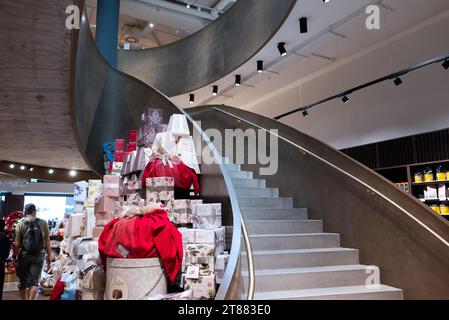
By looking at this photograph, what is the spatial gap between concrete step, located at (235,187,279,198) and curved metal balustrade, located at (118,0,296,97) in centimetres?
294

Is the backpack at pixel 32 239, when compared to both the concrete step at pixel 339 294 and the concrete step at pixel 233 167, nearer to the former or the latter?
the concrete step at pixel 233 167

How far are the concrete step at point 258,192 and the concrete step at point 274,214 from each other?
54 cm

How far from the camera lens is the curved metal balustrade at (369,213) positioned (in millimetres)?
3229

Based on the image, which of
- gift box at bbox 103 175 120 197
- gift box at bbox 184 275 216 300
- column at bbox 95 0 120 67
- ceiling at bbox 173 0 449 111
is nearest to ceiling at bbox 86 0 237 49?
column at bbox 95 0 120 67

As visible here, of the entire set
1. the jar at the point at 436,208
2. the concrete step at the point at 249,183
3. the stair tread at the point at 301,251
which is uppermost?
the concrete step at the point at 249,183

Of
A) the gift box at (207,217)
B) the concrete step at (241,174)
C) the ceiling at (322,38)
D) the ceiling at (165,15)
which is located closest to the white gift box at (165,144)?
the gift box at (207,217)

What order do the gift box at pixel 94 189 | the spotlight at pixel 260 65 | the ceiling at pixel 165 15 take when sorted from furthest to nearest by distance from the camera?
the ceiling at pixel 165 15 < the spotlight at pixel 260 65 < the gift box at pixel 94 189

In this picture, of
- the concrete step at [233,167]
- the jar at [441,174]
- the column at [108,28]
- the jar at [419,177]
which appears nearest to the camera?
the jar at [441,174]

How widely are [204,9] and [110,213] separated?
9.01 meters

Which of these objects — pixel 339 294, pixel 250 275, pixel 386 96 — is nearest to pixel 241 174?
pixel 339 294

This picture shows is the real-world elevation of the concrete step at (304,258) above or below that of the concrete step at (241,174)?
below

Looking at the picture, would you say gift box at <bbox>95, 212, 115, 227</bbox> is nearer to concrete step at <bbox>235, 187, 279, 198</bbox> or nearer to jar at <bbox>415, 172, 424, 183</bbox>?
concrete step at <bbox>235, 187, 279, 198</bbox>

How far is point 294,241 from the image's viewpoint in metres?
3.98

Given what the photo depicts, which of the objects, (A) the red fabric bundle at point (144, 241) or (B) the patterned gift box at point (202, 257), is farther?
(B) the patterned gift box at point (202, 257)
